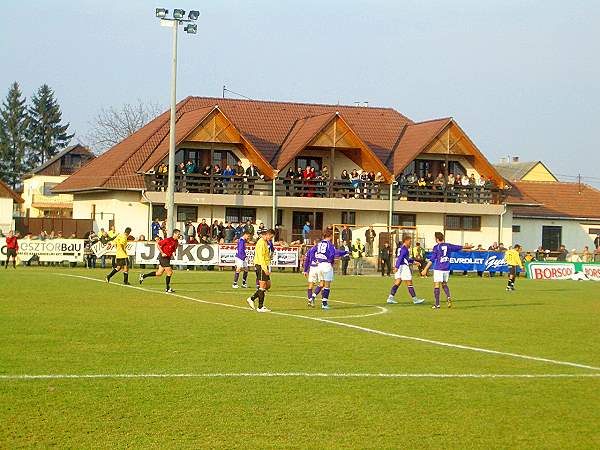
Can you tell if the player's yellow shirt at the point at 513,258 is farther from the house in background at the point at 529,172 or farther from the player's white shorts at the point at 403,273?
the house in background at the point at 529,172

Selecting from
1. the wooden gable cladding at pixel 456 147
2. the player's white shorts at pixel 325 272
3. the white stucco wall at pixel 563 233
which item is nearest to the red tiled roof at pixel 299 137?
the wooden gable cladding at pixel 456 147

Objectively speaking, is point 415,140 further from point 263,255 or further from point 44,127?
point 44,127

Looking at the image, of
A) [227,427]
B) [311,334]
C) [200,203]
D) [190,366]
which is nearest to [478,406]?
[227,427]

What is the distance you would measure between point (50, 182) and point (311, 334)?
80.3 meters

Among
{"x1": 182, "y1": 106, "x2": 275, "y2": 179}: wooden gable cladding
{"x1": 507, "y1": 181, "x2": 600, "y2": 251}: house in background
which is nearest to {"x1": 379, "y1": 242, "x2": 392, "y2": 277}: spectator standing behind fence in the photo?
{"x1": 182, "y1": 106, "x2": 275, "y2": 179}: wooden gable cladding

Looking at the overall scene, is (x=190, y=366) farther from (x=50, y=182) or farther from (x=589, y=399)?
(x=50, y=182)

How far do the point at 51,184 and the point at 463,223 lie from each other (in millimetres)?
48122

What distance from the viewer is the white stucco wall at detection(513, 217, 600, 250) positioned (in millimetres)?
67000

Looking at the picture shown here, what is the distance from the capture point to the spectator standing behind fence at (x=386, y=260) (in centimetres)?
4578

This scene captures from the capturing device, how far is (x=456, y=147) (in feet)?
192

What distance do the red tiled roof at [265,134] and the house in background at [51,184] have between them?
115ft

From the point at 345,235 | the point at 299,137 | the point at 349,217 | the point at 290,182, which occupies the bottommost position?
the point at 345,235

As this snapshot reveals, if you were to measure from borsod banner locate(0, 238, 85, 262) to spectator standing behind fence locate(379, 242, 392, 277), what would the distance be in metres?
13.3

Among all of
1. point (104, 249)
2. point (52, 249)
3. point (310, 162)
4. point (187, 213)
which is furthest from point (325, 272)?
point (310, 162)
